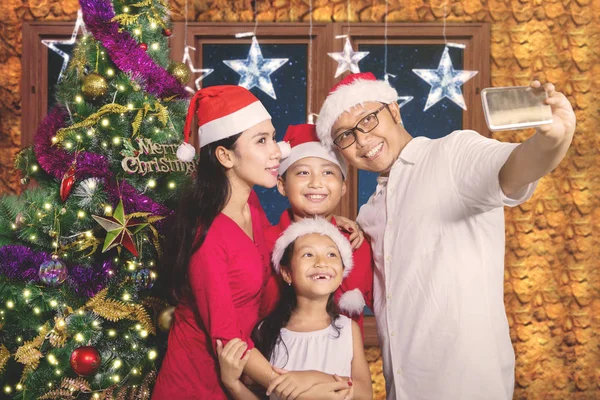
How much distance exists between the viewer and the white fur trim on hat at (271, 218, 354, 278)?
2.25 m

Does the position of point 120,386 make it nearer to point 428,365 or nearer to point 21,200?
point 21,200

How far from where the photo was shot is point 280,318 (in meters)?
2.23

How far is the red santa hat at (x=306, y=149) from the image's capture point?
2.45 meters

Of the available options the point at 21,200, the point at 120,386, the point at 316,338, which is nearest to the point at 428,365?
the point at 316,338

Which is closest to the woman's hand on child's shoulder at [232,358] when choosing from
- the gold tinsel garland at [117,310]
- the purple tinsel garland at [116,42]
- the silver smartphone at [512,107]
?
the gold tinsel garland at [117,310]

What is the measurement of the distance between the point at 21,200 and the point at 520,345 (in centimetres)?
362

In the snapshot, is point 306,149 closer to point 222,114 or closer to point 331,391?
point 222,114

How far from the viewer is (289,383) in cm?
189

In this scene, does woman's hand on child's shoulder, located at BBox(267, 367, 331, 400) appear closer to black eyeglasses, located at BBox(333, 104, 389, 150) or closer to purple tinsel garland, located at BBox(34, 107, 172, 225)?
black eyeglasses, located at BBox(333, 104, 389, 150)

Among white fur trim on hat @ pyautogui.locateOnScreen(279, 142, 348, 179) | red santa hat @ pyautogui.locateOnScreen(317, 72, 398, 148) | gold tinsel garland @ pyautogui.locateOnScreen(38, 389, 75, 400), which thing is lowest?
gold tinsel garland @ pyautogui.locateOnScreen(38, 389, 75, 400)

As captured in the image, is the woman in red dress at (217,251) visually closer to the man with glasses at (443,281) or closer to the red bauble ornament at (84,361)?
the red bauble ornament at (84,361)

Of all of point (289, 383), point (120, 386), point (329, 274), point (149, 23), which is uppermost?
point (149, 23)

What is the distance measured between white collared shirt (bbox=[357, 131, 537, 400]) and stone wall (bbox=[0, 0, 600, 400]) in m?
2.21

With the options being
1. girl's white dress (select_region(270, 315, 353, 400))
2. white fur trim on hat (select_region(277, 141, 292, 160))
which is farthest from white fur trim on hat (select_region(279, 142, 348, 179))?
girl's white dress (select_region(270, 315, 353, 400))
